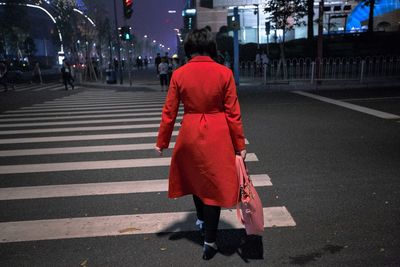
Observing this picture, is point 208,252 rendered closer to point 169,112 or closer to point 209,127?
point 209,127

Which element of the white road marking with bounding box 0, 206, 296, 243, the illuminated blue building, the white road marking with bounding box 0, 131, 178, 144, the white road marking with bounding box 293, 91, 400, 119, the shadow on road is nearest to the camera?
the shadow on road

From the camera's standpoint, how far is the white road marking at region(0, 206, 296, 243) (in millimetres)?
3912

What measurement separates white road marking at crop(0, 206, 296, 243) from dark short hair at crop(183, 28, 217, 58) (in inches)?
70.0

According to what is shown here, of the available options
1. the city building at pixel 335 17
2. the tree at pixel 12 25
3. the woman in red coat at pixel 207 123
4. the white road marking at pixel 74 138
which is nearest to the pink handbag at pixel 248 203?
the woman in red coat at pixel 207 123

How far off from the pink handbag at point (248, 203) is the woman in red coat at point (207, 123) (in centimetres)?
6

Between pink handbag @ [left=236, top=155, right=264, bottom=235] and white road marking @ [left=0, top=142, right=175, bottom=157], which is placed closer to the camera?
pink handbag @ [left=236, top=155, right=264, bottom=235]

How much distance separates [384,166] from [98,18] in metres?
65.1

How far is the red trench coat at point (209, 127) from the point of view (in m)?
3.13

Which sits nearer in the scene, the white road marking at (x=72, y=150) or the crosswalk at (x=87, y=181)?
the crosswalk at (x=87, y=181)

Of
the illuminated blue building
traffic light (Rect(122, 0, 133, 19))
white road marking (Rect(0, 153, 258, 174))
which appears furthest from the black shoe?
the illuminated blue building

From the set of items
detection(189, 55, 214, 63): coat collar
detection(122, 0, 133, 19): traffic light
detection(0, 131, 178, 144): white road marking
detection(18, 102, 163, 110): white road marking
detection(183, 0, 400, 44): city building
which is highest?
detection(183, 0, 400, 44): city building

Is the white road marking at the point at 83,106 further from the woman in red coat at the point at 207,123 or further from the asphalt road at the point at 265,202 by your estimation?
the woman in red coat at the point at 207,123

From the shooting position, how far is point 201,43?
3207 mm

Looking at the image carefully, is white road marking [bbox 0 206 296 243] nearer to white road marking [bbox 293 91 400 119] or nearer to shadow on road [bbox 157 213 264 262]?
shadow on road [bbox 157 213 264 262]
